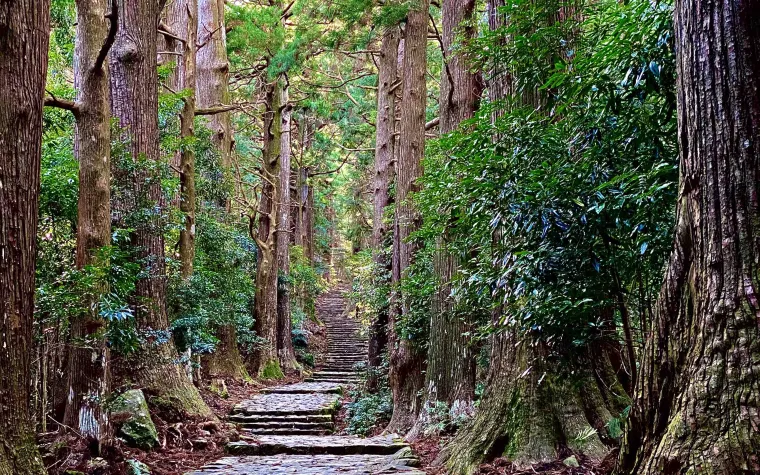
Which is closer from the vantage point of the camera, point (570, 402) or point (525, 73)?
point (525, 73)

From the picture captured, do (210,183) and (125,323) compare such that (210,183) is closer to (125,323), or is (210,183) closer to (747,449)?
(125,323)

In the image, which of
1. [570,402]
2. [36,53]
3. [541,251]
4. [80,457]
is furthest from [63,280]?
[570,402]

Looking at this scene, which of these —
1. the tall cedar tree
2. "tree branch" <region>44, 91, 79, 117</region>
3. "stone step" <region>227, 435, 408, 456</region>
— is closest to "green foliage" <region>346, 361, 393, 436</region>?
"stone step" <region>227, 435, 408, 456</region>

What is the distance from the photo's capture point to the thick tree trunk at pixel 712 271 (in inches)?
101

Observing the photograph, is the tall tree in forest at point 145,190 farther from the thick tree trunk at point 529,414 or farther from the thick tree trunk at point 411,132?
the thick tree trunk at point 529,414

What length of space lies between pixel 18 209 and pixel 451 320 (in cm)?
520

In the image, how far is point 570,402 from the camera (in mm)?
4863

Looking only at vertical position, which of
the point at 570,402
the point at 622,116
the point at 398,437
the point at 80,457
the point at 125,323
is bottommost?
the point at 398,437

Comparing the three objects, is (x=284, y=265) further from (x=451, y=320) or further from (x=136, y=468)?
(x=136, y=468)

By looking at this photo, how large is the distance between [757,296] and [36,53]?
4.33 metres

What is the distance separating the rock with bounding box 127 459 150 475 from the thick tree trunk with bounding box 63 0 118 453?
363mm

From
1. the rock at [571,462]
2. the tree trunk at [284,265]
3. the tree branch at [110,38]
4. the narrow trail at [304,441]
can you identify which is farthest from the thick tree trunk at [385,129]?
the rock at [571,462]

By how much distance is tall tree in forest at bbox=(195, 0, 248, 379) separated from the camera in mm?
13992

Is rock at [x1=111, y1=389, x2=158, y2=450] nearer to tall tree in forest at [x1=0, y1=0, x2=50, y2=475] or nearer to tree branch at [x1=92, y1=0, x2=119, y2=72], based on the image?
tall tree in forest at [x1=0, y1=0, x2=50, y2=475]
